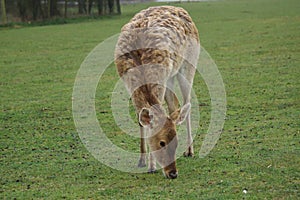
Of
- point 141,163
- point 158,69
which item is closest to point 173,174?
point 141,163

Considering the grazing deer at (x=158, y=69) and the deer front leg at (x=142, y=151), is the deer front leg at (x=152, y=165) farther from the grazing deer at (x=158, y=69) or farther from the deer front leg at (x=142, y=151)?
the deer front leg at (x=142, y=151)

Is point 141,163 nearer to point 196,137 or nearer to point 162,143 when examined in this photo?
point 162,143

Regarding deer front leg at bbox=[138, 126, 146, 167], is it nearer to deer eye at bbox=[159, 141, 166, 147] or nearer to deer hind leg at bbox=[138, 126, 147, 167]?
deer hind leg at bbox=[138, 126, 147, 167]

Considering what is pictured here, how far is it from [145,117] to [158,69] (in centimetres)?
62

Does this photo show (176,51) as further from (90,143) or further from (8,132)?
(8,132)

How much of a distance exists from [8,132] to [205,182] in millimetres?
3622

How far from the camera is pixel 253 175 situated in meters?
5.92

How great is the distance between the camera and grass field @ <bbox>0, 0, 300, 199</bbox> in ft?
18.7

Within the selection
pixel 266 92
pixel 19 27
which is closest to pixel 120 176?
pixel 266 92

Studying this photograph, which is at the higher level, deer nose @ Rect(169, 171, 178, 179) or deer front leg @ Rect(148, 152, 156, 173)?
deer nose @ Rect(169, 171, 178, 179)

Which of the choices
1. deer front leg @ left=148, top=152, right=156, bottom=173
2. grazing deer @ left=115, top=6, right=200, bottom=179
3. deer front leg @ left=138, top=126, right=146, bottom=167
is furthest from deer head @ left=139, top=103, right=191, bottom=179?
deer front leg @ left=138, top=126, right=146, bottom=167

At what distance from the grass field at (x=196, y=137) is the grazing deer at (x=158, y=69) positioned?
40cm

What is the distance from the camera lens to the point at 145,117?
5.75m

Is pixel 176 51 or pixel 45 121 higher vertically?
pixel 176 51
